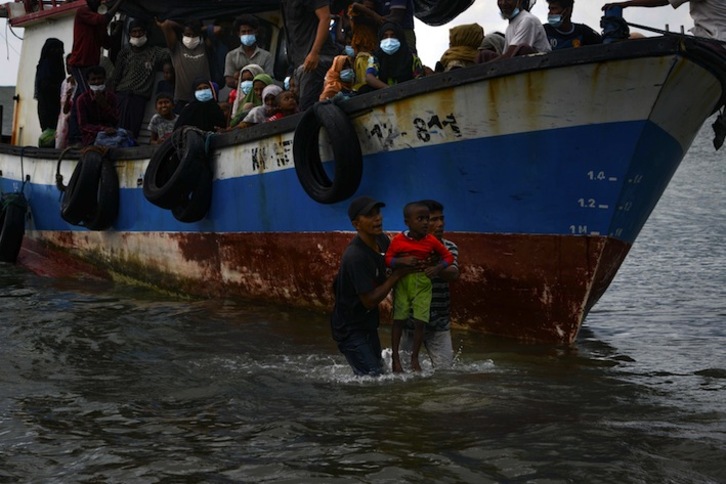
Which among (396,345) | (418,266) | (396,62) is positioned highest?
(396,62)

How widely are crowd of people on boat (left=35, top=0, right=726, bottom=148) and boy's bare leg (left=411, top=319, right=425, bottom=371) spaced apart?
8.21 ft

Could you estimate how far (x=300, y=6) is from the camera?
1081 cm

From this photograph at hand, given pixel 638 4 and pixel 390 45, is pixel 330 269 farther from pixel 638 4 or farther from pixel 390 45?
pixel 638 4

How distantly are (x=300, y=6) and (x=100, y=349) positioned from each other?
4319mm

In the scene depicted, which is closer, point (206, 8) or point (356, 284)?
point (356, 284)

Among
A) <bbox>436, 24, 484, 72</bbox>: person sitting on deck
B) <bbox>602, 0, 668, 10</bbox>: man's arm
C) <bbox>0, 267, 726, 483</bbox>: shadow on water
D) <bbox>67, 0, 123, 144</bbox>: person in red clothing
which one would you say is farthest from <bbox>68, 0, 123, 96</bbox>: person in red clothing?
<bbox>602, 0, 668, 10</bbox>: man's arm

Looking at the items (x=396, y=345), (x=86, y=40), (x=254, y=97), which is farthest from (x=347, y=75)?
(x=86, y=40)

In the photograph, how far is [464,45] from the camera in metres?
8.89

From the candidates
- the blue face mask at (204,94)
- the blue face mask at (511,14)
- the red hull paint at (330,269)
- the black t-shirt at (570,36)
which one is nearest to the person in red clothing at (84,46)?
the red hull paint at (330,269)

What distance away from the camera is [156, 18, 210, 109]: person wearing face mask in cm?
1211

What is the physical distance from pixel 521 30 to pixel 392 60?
160cm

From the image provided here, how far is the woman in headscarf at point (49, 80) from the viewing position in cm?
1399

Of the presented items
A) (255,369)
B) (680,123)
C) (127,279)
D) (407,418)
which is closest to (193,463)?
(407,418)

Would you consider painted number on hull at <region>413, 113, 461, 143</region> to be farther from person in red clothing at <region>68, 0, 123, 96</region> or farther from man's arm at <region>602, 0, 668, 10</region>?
person in red clothing at <region>68, 0, 123, 96</region>
